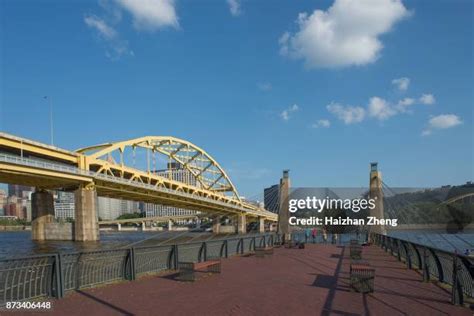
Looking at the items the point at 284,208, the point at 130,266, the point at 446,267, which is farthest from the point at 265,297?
the point at 284,208

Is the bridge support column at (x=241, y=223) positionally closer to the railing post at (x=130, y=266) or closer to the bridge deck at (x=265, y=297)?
the bridge deck at (x=265, y=297)

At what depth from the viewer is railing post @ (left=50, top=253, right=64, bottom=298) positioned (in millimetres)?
8773

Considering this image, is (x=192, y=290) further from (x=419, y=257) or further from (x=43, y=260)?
(x=419, y=257)

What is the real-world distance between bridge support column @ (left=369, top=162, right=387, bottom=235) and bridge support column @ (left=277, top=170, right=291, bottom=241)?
5.81 m

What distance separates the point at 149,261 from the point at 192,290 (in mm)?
3098

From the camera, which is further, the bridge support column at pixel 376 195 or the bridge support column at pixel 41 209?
the bridge support column at pixel 41 209

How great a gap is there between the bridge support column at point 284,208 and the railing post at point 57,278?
1972cm

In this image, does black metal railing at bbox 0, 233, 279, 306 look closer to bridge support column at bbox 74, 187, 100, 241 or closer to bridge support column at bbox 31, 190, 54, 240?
bridge support column at bbox 74, 187, 100, 241

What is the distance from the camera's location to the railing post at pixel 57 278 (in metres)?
8.77

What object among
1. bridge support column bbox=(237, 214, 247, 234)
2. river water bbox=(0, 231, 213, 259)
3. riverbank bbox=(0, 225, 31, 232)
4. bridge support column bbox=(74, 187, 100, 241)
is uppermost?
bridge support column bbox=(74, 187, 100, 241)

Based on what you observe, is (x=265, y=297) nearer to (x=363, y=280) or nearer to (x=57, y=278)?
(x=363, y=280)

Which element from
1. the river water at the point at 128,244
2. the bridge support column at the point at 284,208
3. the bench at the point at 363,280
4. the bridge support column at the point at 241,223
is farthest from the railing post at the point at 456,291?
the bridge support column at the point at 241,223

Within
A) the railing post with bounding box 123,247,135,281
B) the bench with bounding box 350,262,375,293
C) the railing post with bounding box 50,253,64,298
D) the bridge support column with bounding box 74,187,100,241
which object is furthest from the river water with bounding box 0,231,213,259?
the bench with bounding box 350,262,375,293

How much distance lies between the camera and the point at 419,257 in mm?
12797
